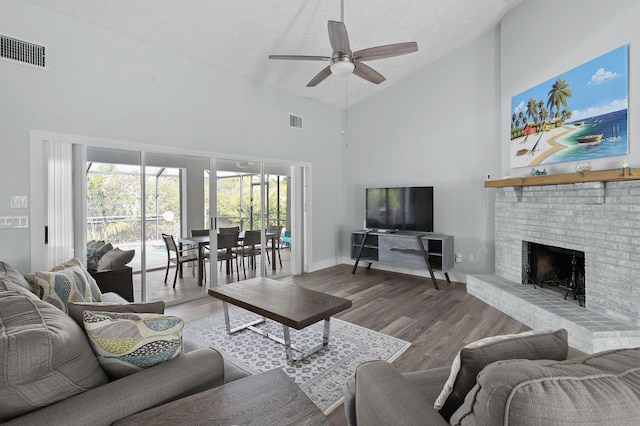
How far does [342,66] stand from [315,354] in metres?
2.66

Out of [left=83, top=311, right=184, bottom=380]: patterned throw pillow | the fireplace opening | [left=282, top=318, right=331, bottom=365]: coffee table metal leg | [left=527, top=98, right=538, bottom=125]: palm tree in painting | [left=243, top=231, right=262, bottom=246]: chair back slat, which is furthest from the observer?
[left=243, top=231, right=262, bottom=246]: chair back slat

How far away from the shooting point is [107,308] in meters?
1.48

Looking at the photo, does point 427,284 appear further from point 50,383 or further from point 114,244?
point 50,383

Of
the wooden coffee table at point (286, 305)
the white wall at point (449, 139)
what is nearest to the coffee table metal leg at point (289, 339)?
the wooden coffee table at point (286, 305)

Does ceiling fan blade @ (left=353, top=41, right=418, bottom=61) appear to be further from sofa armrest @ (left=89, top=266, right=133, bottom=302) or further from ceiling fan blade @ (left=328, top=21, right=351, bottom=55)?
sofa armrest @ (left=89, top=266, right=133, bottom=302)

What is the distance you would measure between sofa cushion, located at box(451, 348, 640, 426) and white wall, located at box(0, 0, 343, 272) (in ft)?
12.8

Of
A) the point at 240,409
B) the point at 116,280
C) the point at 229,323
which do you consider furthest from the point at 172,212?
the point at 240,409

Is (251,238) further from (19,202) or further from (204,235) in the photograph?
(19,202)

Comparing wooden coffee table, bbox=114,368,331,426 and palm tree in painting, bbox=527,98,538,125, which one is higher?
palm tree in painting, bbox=527,98,538,125

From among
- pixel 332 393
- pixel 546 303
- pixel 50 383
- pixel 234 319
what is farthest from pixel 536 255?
pixel 50 383

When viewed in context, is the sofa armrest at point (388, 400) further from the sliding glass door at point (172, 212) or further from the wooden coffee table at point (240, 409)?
the sliding glass door at point (172, 212)

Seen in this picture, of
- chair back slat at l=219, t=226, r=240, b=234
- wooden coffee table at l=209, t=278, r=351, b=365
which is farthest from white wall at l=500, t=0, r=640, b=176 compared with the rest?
chair back slat at l=219, t=226, r=240, b=234

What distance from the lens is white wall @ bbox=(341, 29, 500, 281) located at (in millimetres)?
4770

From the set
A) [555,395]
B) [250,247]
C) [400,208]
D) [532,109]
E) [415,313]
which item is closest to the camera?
[555,395]
